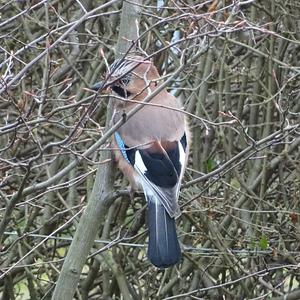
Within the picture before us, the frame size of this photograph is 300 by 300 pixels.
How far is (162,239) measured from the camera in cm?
478

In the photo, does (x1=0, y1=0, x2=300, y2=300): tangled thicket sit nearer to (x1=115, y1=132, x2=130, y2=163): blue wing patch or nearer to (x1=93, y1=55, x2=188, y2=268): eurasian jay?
(x1=93, y1=55, x2=188, y2=268): eurasian jay

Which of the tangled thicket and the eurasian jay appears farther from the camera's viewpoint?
the tangled thicket

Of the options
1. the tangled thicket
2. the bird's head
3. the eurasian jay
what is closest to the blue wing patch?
the eurasian jay

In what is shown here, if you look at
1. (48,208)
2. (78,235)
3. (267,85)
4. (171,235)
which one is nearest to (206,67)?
(267,85)

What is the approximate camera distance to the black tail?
4703 millimetres

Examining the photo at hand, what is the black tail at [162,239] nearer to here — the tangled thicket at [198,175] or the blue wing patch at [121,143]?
the blue wing patch at [121,143]

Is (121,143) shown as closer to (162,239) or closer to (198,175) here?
(162,239)

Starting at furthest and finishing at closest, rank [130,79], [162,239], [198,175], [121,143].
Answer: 1. [198,175]
2. [121,143]
3. [130,79]
4. [162,239]

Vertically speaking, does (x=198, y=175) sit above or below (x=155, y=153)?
below

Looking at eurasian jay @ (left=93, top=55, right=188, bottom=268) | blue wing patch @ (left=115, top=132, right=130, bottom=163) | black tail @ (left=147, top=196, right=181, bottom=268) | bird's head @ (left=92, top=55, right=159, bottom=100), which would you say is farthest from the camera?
blue wing patch @ (left=115, top=132, right=130, bottom=163)

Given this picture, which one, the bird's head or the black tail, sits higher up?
the bird's head

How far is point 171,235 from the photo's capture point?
4.84 meters

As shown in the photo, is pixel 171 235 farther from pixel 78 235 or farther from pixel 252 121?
pixel 252 121

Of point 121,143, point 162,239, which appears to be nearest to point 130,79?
point 121,143
